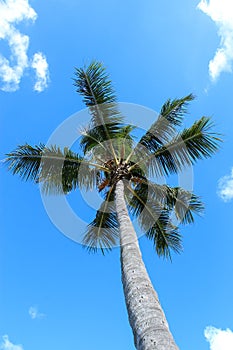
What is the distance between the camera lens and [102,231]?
10.0 meters

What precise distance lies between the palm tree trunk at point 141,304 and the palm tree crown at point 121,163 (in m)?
3.43

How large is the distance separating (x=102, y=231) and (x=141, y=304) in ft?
19.7

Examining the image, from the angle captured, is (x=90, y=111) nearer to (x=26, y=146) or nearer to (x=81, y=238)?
(x=26, y=146)

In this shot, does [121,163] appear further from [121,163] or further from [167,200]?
[167,200]

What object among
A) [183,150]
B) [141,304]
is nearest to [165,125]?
[183,150]

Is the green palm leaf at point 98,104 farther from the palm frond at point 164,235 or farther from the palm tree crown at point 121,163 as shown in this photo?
the palm frond at point 164,235

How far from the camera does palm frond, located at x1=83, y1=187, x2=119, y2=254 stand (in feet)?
32.7

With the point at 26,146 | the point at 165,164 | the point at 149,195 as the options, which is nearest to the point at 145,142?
the point at 165,164

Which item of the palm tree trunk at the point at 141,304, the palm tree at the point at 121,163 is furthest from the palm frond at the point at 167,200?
the palm tree trunk at the point at 141,304

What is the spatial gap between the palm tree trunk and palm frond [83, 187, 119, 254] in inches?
157

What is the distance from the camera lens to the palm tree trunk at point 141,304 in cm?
347

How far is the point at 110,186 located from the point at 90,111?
251 cm

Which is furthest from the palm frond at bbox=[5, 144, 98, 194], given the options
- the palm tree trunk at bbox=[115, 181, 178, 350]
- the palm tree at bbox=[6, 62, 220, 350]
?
the palm tree trunk at bbox=[115, 181, 178, 350]

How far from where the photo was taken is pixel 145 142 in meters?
9.60
